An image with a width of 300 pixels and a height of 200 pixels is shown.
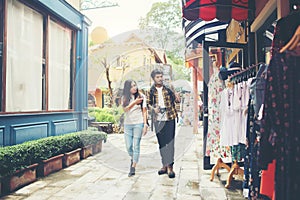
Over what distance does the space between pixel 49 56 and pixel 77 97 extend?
3.81 ft

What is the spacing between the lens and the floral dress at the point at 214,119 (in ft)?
11.2

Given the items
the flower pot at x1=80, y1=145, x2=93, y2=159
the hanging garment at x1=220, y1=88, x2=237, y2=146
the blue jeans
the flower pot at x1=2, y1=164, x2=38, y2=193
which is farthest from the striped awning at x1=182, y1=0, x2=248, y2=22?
the flower pot at x1=80, y1=145, x2=93, y2=159

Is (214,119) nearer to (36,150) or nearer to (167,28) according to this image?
(36,150)

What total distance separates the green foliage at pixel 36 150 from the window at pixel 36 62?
594 mm

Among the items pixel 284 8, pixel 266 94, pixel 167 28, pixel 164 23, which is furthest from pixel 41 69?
pixel 164 23

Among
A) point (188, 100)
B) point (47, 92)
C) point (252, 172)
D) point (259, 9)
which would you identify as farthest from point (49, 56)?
point (188, 100)

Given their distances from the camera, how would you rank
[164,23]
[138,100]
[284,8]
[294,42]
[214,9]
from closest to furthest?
[294,42]
[284,8]
[214,9]
[138,100]
[164,23]

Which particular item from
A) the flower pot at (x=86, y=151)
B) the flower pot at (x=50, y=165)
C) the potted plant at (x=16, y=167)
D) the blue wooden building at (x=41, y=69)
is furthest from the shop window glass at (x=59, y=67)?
the potted plant at (x=16, y=167)

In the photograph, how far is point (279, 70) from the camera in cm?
133

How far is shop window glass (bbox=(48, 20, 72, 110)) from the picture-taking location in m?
4.72

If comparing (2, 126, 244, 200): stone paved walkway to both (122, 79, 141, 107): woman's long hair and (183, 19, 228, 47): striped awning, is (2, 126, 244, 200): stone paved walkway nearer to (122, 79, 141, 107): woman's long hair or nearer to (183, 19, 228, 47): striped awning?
(122, 79, 141, 107): woman's long hair

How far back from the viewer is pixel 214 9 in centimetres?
293

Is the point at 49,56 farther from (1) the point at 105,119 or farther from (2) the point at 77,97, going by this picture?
(1) the point at 105,119

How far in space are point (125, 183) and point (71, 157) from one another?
4.29 feet
